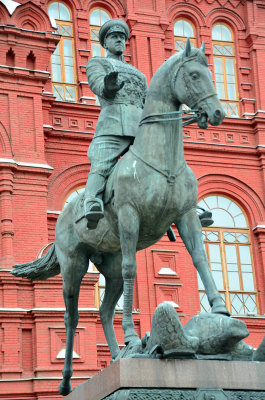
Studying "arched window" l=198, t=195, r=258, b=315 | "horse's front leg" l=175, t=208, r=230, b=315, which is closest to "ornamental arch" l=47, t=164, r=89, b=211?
"arched window" l=198, t=195, r=258, b=315

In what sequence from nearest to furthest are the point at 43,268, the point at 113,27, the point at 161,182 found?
the point at 161,182 < the point at 113,27 < the point at 43,268

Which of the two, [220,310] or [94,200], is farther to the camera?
[94,200]

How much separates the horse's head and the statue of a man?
0.77m

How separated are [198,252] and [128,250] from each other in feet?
2.19

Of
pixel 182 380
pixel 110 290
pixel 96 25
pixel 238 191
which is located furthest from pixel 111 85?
pixel 96 25

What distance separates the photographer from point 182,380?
850 cm

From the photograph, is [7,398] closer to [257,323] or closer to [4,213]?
[4,213]

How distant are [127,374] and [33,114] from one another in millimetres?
14807

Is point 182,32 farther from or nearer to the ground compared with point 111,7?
nearer to the ground

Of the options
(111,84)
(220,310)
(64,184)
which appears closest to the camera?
(220,310)

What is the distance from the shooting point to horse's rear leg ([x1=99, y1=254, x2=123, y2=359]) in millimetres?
10352

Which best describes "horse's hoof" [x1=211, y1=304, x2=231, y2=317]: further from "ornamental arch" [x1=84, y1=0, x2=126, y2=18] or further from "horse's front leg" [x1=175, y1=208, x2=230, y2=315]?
"ornamental arch" [x1=84, y1=0, x2=126, y2=18]

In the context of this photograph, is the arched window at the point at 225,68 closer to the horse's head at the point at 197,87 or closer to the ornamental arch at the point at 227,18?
the ornamental arch at the point at 227,18

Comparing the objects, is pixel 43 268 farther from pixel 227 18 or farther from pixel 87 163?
pixel 227 18
